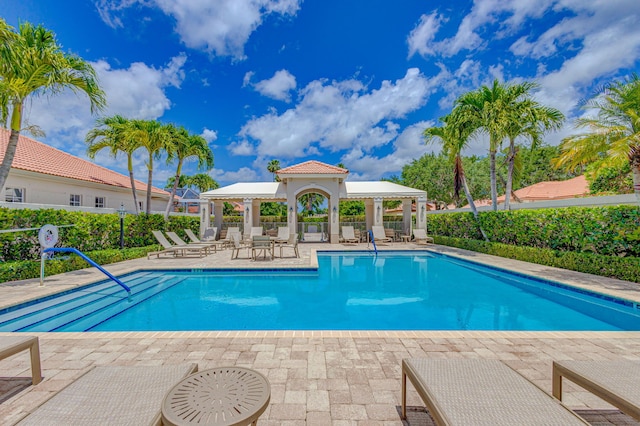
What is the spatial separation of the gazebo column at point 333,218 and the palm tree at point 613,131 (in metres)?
13.4

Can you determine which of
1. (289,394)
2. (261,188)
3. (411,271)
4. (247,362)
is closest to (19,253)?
(247,362)

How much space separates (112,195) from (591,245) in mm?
26359

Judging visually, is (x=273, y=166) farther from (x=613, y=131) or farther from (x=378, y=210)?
(x=613, y=131)

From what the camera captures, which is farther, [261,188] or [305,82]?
[305,82]

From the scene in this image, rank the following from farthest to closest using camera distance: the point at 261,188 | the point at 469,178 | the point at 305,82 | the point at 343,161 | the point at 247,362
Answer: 1. the point at 343,161
2. the point at 469,178
3. the point at 305,82
4. the point at 261,188
5. the point at 247,362

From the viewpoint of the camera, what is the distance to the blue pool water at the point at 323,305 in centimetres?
670

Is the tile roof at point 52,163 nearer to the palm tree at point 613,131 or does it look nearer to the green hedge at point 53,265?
the green hedge at point 53,265

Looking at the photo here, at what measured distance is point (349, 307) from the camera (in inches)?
324

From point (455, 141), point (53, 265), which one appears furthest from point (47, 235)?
point (455, 141)

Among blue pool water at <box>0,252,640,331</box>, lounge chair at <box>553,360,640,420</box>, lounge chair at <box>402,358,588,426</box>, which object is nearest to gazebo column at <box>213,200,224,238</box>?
blue pool water at <box>0,252,640,331</box>

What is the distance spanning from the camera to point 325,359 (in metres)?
4.11

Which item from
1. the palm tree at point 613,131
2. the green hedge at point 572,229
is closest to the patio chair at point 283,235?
the green hedge at point 572,229

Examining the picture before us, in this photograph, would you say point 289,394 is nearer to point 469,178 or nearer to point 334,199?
point 334,199

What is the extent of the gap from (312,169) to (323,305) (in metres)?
14.2
